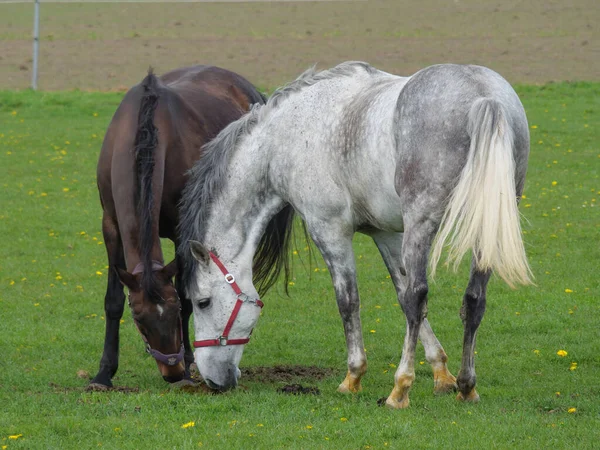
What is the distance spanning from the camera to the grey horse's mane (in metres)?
6.36

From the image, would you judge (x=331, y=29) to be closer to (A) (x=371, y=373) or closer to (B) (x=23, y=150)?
(B) (x=23, y=150)

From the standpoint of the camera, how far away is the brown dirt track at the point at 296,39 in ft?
84.3

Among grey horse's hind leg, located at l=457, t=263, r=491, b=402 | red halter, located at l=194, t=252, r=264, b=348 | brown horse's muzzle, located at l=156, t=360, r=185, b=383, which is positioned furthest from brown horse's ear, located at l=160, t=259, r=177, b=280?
grey horse's hind leg, located at l=457, t=263, r=491, b=402

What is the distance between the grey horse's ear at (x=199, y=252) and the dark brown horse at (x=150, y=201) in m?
0.24

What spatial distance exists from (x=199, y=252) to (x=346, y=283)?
1.01 meters

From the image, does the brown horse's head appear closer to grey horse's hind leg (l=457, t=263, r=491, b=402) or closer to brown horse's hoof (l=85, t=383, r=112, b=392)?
brown horse's hoof (l=85, t=383, r=112, b=392)

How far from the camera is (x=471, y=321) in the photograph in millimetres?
5766

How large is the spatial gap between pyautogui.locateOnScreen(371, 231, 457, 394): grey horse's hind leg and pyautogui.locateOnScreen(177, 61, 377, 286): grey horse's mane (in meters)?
1.16

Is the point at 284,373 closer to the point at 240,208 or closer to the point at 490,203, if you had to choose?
the point at 240,208

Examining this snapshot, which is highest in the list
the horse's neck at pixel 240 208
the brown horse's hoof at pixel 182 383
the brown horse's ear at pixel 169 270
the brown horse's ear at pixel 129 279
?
the horse's neck at pixel 240 208

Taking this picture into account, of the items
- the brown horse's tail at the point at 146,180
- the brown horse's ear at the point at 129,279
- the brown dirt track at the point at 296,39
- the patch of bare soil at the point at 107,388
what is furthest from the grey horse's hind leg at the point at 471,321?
the brown dirt track at the point at 296,39

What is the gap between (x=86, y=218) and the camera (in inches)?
508

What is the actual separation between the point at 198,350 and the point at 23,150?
11735mm

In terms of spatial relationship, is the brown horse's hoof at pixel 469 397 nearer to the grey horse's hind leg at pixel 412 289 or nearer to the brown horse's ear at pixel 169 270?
the grey horse's hind leg at pixel 412 289
